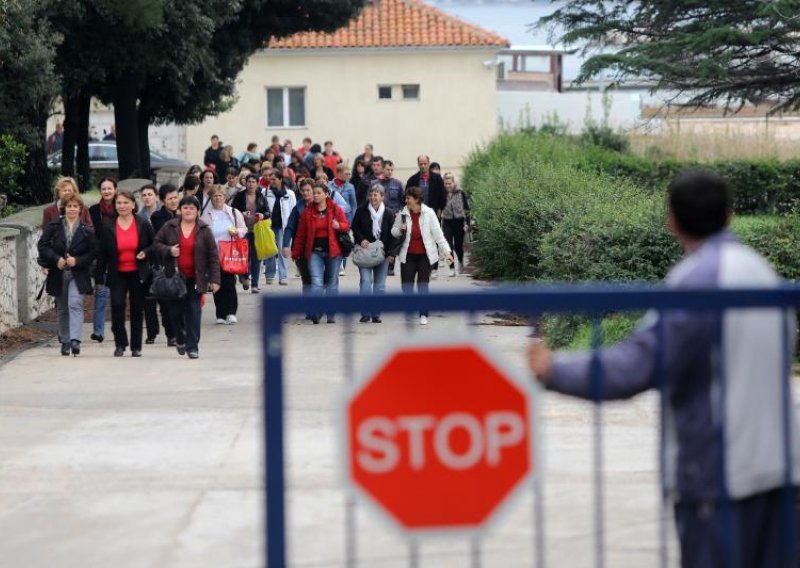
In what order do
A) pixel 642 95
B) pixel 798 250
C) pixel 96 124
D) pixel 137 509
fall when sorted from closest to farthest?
pixel 137 509
pixel 798 250
pixel 96 124
pixel 642 95

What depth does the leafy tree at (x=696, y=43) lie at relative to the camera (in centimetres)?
2386

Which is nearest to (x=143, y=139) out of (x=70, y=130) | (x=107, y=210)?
(x=70, y=130)

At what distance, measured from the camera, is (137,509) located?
814 cm

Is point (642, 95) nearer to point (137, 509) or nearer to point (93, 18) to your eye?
point (93, 18)

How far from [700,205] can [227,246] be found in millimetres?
12340

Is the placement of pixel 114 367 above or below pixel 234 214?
below

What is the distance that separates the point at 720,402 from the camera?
406cm

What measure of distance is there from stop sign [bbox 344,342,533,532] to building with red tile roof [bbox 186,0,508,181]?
43.5 meters

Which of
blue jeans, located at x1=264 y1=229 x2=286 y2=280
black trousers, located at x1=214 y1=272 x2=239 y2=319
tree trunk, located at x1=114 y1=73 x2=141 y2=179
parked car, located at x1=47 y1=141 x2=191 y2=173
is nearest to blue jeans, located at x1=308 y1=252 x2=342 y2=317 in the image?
black trousers, located at x1=214 y1=272 x2=239 y2=319

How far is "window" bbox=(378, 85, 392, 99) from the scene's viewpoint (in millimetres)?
47781

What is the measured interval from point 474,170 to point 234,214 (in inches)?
547

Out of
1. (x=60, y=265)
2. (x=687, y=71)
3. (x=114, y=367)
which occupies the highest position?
(x=687, y=71)

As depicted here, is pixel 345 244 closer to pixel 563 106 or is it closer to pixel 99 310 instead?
pixel 99 310

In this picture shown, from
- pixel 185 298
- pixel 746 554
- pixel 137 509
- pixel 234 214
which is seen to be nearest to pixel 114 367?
pixel 185 298
